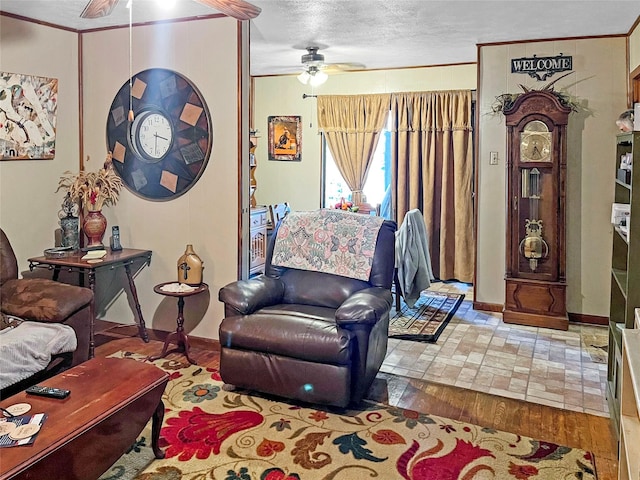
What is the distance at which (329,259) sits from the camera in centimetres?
365

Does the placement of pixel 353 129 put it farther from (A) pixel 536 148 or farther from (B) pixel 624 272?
(B) pixel 624 272

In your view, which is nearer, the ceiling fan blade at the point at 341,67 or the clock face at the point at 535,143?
the clock face at the point at 535,143

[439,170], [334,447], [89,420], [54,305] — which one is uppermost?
[439,170]

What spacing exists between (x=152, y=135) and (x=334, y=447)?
8.82ft

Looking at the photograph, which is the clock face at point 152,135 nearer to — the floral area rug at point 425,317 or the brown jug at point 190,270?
the brown jug at point 190,270

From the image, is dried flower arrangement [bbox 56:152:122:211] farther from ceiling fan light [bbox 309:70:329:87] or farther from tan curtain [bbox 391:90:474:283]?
tan curtain [bbox 391:90:474:283]

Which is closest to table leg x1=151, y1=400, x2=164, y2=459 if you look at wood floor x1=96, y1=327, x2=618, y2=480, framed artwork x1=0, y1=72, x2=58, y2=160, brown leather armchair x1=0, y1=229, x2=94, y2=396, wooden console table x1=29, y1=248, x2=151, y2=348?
brown leather armchair x1=0, y1=229, x2=94, y2=396

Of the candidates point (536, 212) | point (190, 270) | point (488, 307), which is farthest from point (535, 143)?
point (190, 270)

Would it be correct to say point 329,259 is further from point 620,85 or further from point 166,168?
point 620,85

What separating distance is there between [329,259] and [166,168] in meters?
1.47

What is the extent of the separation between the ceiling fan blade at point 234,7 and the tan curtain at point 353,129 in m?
3.68

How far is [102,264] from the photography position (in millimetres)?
3779

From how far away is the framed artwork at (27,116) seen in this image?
386 cm

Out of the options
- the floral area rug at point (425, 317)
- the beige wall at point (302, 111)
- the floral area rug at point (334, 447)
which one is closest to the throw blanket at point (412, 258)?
the floral area rug at point (425, 317)
